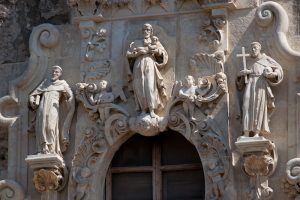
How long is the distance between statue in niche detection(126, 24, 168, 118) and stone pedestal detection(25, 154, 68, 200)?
1.06 meters

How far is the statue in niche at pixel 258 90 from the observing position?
18391mm

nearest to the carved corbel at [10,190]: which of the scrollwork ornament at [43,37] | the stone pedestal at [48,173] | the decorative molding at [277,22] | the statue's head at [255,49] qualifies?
the stone pedestal at [48,173]

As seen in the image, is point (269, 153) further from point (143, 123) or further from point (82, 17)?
point (82, 17)

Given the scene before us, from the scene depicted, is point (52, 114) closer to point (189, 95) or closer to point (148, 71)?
point (148, 71)

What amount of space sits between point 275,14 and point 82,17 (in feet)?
7.05

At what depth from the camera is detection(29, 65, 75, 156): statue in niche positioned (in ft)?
62.8

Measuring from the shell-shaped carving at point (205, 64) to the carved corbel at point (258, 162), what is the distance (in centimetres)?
88

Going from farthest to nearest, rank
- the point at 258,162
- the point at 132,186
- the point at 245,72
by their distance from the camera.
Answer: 1. the point at 132,186
2. the point at 245,72
3. the point at 258,162

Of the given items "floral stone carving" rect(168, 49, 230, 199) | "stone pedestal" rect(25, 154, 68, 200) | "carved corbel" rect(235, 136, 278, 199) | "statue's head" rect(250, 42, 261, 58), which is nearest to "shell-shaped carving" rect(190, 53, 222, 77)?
"floral stone carving" rect(168, 49, 230, 199)

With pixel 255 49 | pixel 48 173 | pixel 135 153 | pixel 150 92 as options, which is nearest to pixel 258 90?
pixel 255 49

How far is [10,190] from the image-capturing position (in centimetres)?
1933

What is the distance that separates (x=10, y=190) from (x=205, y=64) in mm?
2531

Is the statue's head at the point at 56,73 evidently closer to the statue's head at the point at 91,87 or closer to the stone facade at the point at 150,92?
the stone facade at the point at 150,92

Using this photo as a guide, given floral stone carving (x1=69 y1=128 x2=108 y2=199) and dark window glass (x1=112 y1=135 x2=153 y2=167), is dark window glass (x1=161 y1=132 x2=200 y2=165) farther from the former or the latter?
floral stone carving (x1=69 y1=128 x2=108 y2=199)
